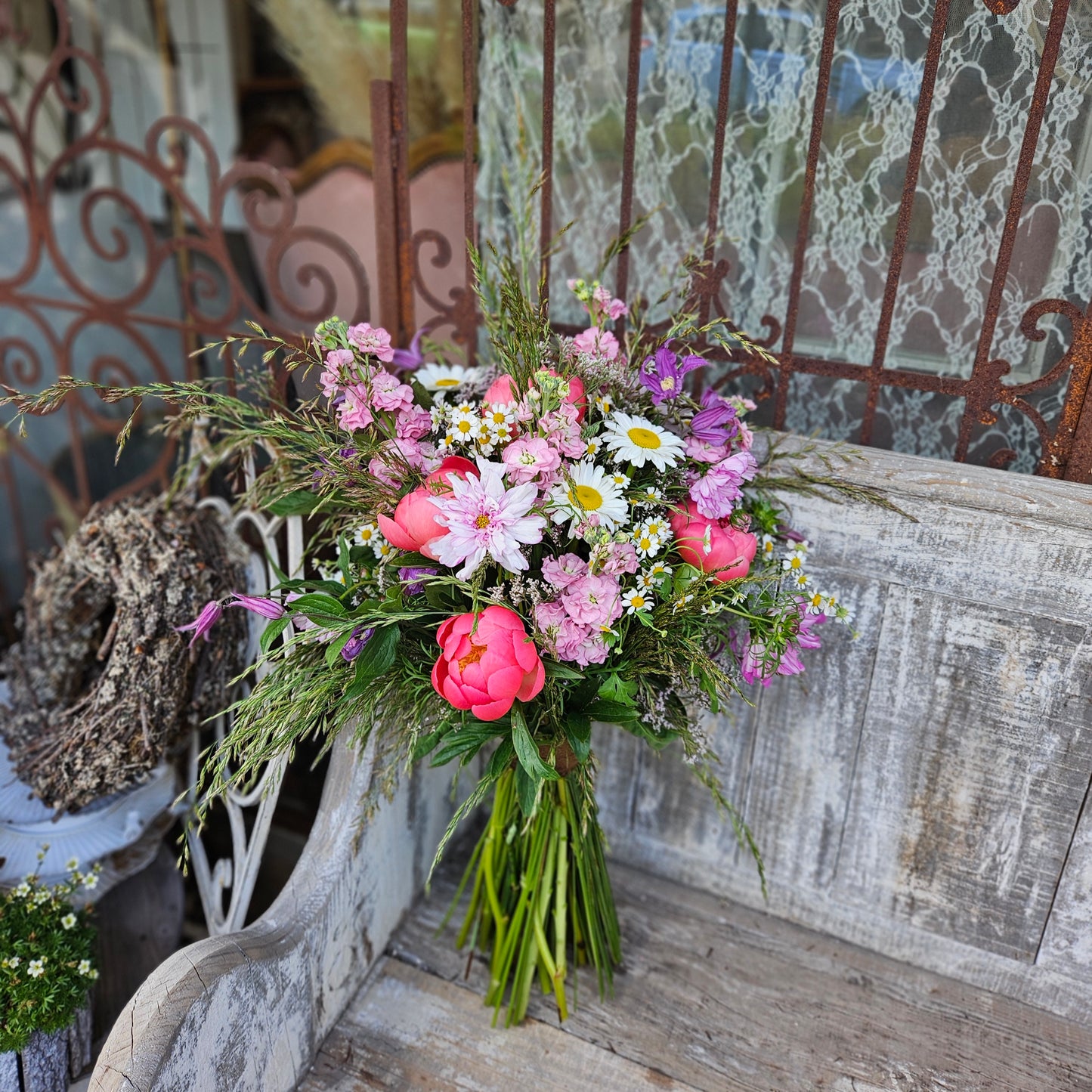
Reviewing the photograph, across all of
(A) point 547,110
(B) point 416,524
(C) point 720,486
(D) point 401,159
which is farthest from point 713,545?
(D) point 401,159

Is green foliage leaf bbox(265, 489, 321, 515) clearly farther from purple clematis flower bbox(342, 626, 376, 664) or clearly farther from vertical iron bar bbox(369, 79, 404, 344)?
vertical iron bar bbox(369, 79, 404, 344)

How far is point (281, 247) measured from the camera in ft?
4.71

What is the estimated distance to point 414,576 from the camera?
0.88m

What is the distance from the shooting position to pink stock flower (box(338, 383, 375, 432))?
0.87 metres

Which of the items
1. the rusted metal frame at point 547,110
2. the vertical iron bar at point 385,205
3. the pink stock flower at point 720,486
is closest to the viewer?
the pink stock flower at point 720,486

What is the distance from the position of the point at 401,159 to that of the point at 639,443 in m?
0.64

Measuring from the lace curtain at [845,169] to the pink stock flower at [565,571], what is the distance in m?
0.39

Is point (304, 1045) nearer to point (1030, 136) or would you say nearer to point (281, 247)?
point (281, 247)

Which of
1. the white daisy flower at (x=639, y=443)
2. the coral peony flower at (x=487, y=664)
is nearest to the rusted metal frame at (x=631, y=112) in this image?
the white daisy flower at (x=639, y=443)

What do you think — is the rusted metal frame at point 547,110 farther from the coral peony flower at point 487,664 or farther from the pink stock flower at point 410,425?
the coral peony flower at point 487,664

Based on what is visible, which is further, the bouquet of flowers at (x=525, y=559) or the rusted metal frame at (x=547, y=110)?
the rusted metal frame at (x=547, y=110)

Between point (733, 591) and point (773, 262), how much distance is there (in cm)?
53

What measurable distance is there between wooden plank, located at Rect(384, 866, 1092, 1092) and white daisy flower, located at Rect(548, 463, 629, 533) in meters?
0.69

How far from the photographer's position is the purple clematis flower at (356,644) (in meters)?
0.87
